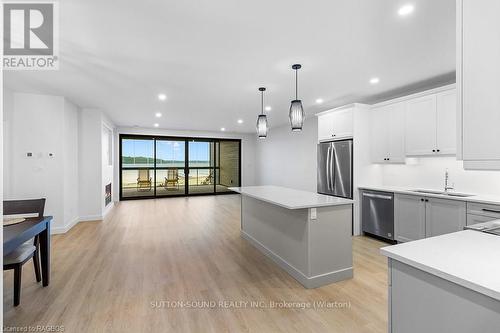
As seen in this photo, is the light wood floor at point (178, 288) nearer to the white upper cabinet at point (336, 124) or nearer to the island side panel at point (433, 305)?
the island side panel at point (433, 305)

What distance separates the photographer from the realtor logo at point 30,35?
1.98 m

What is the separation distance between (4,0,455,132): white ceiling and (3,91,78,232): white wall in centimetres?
40

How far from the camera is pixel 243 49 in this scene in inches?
104

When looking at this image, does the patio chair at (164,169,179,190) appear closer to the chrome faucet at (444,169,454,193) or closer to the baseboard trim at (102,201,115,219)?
the baseboard trim at (102,201,115,219)

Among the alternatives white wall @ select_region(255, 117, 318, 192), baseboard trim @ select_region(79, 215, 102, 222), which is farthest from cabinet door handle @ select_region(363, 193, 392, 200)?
baseboard trim @ select_region(79, 215, 102, 222)

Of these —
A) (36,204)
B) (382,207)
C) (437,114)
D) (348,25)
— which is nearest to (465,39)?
(348,25)

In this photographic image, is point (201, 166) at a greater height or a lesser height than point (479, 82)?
lesser

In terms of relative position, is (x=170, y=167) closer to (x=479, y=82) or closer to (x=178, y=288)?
(x=178, y=288)

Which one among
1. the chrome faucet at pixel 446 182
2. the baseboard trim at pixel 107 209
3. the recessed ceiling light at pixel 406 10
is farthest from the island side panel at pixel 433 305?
the baseboard trim at pixel 107 209

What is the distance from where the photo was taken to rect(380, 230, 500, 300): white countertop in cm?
97

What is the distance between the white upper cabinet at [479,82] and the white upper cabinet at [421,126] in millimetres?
3039

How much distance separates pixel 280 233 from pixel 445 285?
214cm

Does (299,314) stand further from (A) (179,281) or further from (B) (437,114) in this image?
(B) (437,114)

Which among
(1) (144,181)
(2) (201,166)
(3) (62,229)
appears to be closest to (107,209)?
(3) (62,229)
